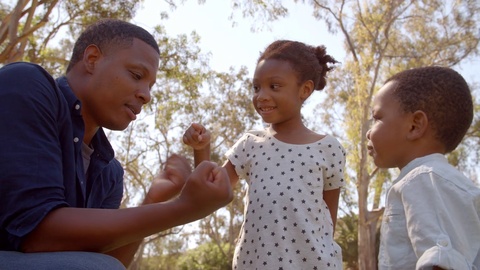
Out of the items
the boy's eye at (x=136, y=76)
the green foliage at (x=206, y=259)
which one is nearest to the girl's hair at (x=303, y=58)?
the boy's eye at (x=136, y=76)

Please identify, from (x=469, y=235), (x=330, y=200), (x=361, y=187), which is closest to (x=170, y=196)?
(x=469, y=235)

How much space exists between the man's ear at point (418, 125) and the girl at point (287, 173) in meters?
0.64

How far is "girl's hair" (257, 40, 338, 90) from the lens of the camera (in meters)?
3.34

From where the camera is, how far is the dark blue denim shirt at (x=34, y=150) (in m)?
1.42

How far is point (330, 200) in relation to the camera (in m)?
3.13

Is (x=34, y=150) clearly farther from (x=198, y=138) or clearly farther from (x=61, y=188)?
(x=198, y=138)

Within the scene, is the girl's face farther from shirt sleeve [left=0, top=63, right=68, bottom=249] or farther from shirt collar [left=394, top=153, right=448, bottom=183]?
shirt sleeve [left=0, top=63, right=68, bottom=249]

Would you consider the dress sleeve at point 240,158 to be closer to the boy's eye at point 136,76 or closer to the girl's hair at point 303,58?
the girl's hair at point 303,58

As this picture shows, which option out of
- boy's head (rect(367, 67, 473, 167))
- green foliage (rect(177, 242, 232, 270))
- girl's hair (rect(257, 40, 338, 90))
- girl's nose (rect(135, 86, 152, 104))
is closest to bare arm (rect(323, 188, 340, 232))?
boy's head (rect(367, 67, 473, 167))

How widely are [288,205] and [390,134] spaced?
26.4 inches

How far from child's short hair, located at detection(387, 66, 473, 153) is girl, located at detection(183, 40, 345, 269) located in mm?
665

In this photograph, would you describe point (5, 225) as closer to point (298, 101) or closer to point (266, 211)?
point (266, 211)

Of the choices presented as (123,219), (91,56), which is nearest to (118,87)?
(91,56)

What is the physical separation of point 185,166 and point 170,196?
5.6 inches
